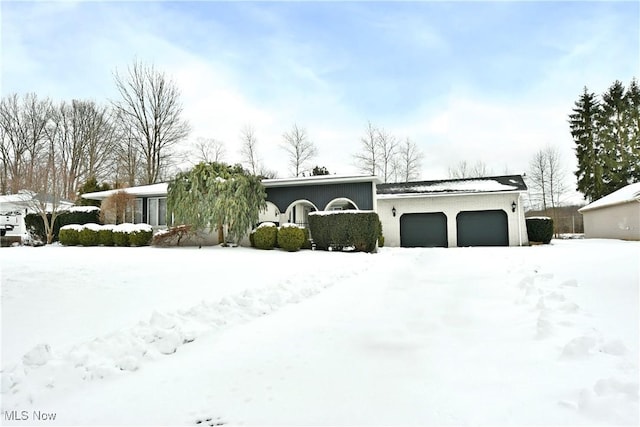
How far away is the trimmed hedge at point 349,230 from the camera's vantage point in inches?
570

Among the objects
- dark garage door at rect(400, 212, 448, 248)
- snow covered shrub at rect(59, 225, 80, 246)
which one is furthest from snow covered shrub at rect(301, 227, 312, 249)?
snow covered shrub at rect(59, 225, 80, 246)

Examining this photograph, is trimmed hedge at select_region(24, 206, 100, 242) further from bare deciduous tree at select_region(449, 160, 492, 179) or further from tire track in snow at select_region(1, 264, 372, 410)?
bare deciduous tree at select_region(449, 160, 492, 179)

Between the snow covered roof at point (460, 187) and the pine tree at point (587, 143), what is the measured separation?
46.9 feet

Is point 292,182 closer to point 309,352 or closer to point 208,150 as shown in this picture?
point 309,352

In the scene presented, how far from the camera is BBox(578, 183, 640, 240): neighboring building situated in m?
18.3

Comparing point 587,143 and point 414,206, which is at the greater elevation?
point 587,143

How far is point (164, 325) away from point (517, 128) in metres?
22.5

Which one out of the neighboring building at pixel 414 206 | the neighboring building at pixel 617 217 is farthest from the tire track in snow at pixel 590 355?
the neighboring building at pixel 617 217

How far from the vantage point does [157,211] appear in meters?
18.7

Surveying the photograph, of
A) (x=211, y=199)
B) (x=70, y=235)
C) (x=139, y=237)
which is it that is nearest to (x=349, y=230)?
(x=211, y=199)

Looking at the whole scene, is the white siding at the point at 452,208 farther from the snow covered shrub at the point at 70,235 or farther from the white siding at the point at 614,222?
the snow covered shrub at the point at 70,235

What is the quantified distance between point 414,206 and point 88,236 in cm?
1559

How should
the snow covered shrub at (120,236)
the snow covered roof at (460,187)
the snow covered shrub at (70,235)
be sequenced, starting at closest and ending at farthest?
1. the snow covered shrub at (120,236)
2. the snow covered shrub at (70,235)
3. the snow covered roof at (460,187)

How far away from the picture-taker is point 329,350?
3.49 meters
